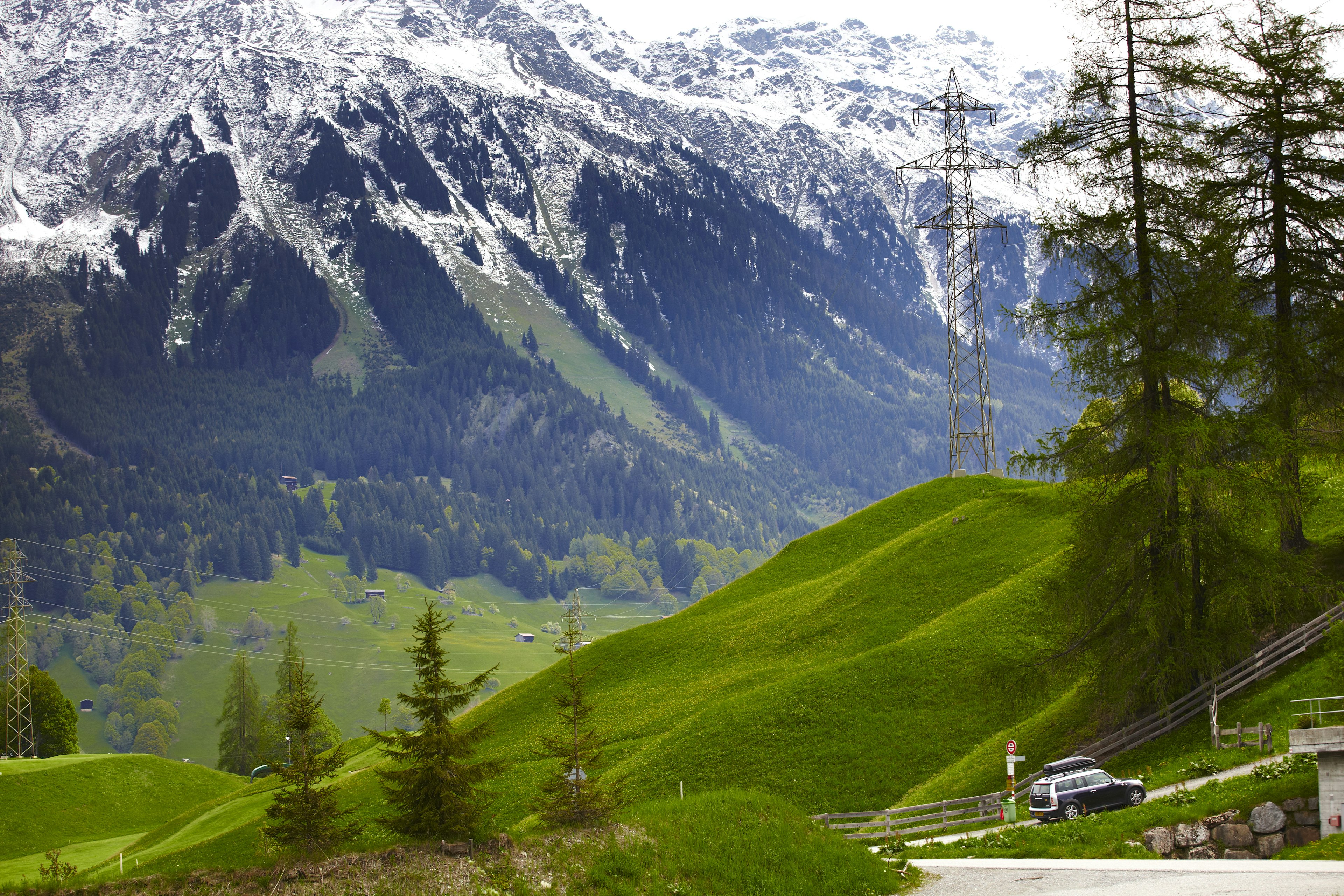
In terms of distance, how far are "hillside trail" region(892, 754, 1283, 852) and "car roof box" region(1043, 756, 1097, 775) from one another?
1.82 m

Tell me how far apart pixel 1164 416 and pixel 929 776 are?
1767 cm

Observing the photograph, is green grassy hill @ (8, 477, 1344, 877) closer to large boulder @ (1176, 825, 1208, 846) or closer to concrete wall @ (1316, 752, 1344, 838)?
large boulder @ (1176, 825, 1208, 846)

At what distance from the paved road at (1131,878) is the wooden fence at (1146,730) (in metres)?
6.09

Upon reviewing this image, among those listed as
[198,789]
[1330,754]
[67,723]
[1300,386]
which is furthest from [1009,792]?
[67,723]

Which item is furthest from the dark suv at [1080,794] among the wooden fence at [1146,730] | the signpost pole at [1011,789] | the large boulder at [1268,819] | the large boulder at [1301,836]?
the large boulder at [1301,836]

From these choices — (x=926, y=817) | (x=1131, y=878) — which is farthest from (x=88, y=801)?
(x=1131, y=878)

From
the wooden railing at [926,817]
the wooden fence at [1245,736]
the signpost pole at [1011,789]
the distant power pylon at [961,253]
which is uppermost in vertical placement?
the distant power pylon at [961,253]

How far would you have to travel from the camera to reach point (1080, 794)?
31047 mm

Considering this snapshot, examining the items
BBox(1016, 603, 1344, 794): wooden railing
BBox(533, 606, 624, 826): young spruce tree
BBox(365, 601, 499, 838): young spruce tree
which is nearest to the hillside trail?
BBox(1016, 603, 1344, 794): wooden railing

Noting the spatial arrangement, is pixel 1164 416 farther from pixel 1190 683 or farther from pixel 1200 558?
pixel 1190 683

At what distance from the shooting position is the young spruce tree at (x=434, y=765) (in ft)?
114

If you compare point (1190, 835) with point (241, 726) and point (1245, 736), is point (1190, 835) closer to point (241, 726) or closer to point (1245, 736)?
point (1245, 736)

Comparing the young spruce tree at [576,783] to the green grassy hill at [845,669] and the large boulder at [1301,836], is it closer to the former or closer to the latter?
the green grassy hill at [845,669]

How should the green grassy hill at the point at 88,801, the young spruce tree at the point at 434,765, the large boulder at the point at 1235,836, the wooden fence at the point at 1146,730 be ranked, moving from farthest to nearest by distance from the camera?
1. the green grassy hill at the point at 88,801
2. the young spruce tree at the point at 434,765
3. the wooden fence at the point at 1146,730
4. the large boulder at the point at 1235,836
